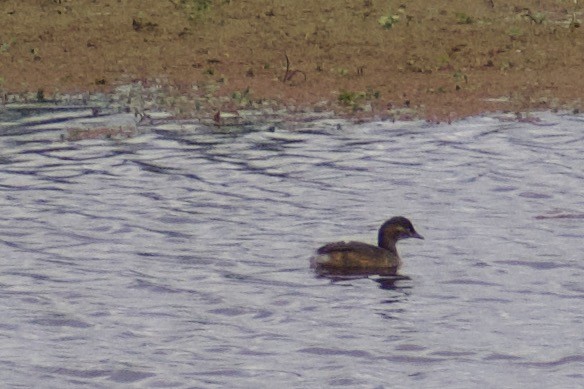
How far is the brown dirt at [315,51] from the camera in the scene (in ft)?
73.2

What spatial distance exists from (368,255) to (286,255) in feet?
2.45

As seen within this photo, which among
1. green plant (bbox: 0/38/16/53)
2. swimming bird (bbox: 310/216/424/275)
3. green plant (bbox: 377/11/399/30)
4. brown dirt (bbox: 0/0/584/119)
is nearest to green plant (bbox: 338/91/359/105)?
brown dirt (bbox: 0/0/584/119)

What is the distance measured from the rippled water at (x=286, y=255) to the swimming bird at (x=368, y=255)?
150 millimetres

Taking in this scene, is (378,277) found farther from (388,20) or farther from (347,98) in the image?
(388,20)

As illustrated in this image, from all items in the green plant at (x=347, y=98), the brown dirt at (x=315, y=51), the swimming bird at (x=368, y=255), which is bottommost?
the swimming bird at (x=368, y=255)

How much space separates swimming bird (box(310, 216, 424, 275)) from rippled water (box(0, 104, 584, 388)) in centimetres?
15

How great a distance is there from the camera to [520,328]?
12781mm

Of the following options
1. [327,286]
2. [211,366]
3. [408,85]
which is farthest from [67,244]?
[408,85]

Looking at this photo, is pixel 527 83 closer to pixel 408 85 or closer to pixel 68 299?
pixel 408 85

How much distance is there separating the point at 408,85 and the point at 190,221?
23.2 ft

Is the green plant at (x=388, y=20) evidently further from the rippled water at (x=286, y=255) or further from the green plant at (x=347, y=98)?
the rippled water at (x=286, y=255)

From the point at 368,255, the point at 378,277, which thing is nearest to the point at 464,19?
the point at 368,255

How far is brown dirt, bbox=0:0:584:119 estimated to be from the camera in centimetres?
2231

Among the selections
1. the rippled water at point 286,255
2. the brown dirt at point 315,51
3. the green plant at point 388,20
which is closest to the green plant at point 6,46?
the brown dirt at point 315,51
